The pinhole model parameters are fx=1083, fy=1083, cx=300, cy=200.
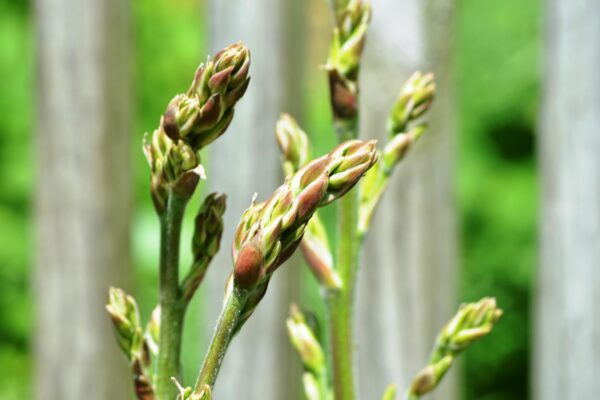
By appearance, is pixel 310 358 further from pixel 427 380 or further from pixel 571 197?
pixel 571 197

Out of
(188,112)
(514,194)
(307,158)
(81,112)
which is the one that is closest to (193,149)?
(188,112)

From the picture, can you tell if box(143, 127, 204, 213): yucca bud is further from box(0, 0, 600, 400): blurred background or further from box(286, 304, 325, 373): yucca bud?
box(0, 0, 600, 400): blurred background

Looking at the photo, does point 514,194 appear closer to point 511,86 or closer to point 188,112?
point 511,86

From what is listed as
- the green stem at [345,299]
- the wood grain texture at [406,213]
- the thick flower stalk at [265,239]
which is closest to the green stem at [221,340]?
Answer: the thick flower stalk at [265,239]

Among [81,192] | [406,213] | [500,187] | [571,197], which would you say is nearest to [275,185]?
[406,213]

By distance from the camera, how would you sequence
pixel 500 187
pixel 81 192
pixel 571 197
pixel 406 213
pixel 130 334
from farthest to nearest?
pixel 500 187 → pixel 81 192 → pixel 571 197 → pixel 406 213 → pixel 130 334

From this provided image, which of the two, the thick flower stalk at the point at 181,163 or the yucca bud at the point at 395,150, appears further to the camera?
the yucca bud at the point at 395,150

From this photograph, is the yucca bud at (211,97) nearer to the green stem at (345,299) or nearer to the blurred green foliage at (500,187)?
the green stem at (345,299)
